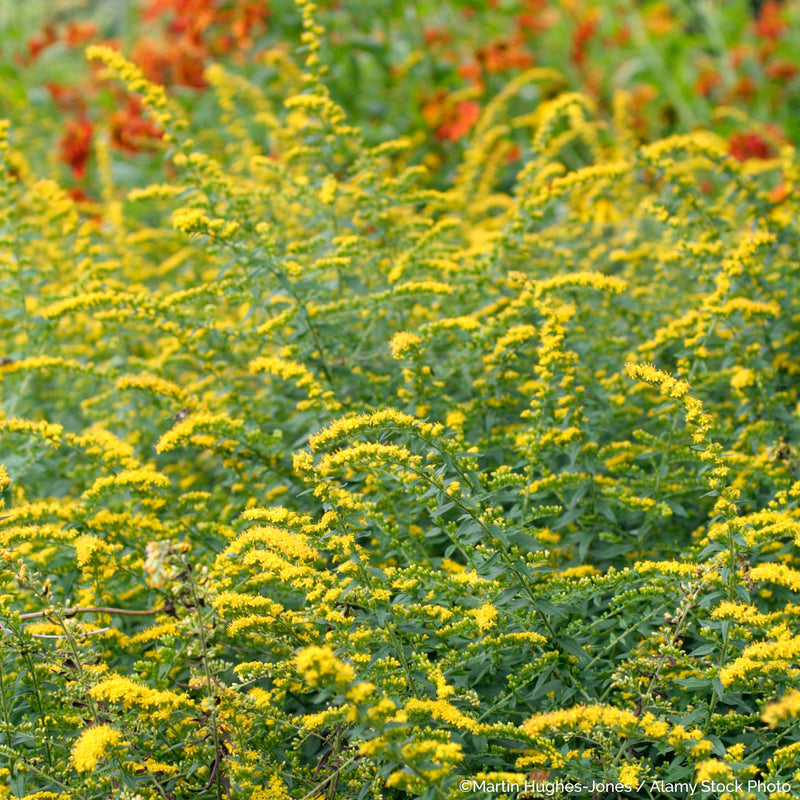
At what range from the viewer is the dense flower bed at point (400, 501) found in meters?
2.36

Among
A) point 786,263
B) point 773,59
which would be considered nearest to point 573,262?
point 786,263

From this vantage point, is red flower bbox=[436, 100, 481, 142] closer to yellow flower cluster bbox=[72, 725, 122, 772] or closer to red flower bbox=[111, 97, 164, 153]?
red flower bbox=[111, 97, 164, 153]

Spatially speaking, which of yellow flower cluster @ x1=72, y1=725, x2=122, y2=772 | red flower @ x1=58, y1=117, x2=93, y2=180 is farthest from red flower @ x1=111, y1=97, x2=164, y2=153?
yellow flower cluster @ x1=72, y1=725, x2=122, y2=772

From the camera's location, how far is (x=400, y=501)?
3.14 m

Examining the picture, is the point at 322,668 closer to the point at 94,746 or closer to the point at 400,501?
the point at 94,746

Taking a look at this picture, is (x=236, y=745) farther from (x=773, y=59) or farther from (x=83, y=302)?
(x=773, y=59)

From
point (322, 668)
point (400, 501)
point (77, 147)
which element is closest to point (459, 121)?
point (77, 147)

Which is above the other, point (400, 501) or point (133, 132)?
point (133, 132)

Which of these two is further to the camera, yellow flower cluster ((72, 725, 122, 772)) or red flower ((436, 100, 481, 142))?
red flower ((436, 100, 481, 142))

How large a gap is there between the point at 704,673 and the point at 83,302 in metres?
2.56

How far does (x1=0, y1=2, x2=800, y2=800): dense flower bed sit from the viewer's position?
2355mm

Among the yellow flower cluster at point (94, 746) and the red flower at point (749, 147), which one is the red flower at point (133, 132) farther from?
the yellow flower cluster at point (94, 746)

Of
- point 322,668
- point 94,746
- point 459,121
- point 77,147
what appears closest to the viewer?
point 322,668

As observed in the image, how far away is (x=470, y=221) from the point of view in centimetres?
540
